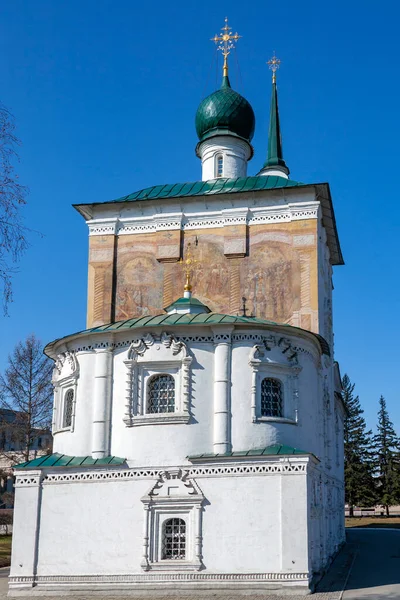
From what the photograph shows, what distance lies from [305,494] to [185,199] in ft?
33.4

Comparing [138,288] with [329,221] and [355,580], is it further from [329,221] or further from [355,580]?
[355,580]

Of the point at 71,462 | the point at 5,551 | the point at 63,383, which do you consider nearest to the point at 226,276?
the point at 63,383

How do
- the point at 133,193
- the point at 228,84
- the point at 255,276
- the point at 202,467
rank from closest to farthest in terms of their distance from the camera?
the point at 202,467 → the point at 255,276 → the point at 133,193 → the point at 228,84

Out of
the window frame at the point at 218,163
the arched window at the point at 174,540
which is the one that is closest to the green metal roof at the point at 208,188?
the window frame at the point at 218,163

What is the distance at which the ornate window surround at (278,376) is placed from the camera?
51.8 ft

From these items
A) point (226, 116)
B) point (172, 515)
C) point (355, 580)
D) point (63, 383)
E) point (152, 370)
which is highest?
point (226, 116)

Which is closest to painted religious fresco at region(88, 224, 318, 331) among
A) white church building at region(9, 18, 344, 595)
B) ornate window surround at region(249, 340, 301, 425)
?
white church building at region(9, 18, 344, 595)

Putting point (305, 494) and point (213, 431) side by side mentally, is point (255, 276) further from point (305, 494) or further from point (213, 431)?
point (305, 494)

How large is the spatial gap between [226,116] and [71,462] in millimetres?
13730

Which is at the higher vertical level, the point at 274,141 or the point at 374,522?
the point at 274,141

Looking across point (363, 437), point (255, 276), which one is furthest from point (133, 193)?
point (363, 437)

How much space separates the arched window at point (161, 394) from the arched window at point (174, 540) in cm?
224

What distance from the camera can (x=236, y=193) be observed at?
21.7 metres

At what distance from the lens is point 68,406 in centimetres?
1728
